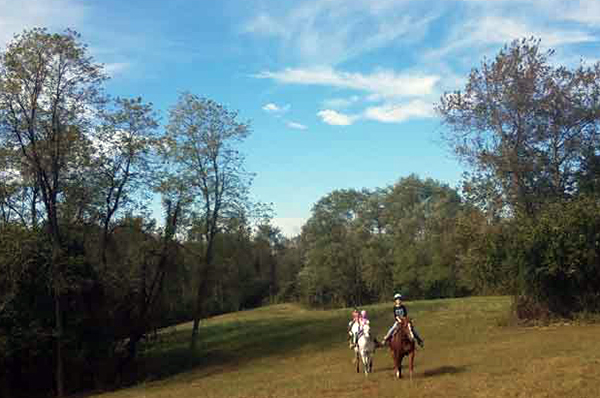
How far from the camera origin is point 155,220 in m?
35.4

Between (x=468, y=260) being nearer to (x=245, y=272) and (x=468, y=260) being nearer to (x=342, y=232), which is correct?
(x=245, y=272)

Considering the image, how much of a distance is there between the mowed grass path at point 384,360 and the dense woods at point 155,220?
11.0 ft

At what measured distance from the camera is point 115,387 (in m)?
33.4

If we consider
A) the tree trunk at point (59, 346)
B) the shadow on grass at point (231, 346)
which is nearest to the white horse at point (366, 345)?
the shadow on grass at point (231, 346)

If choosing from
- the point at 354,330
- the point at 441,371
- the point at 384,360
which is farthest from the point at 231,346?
the point at 441,371

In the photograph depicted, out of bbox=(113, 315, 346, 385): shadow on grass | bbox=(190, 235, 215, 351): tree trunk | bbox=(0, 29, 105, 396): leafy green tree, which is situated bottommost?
bbox=(113, 315, 346, 385): shadow on grass

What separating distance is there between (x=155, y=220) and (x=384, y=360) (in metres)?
16.3

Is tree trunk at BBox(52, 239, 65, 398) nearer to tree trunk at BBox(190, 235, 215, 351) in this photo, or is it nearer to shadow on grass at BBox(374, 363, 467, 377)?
tree trunk at BBox(190, 235, 215, 351)

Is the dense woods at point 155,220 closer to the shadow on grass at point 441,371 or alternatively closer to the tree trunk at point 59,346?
the tree trunk at point 59,346

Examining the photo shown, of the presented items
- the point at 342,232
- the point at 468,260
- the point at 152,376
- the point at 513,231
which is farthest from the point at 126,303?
the point at 342,232

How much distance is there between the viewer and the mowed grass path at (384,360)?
17.0 meters

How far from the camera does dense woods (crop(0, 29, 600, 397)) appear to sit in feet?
100

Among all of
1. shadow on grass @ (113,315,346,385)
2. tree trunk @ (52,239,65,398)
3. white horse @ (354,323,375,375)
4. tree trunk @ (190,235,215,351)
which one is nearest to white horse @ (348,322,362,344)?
white horse @ (354,323,375,375)

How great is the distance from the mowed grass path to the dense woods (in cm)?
337
